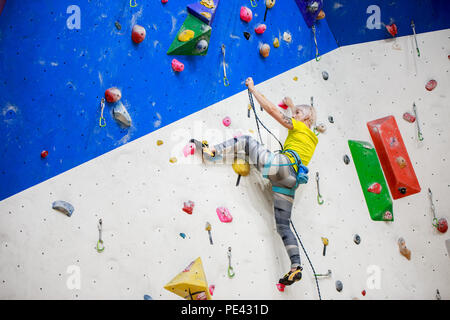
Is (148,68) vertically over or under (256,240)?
over

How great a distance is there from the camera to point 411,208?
3449 millimetres

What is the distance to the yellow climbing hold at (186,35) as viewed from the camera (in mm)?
2740

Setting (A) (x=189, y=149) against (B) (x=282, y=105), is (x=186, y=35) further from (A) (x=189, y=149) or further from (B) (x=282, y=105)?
(B) (x=282, y=105)

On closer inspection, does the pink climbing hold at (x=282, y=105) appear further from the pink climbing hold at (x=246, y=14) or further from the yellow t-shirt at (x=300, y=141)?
the pink climbing hold at (x=246, y=14)

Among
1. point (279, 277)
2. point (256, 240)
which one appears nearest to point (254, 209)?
point (256, 240)

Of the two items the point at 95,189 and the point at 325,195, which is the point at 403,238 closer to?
the point at 325,195

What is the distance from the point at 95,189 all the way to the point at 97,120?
0.38m

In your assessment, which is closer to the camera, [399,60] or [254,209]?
[254,209]

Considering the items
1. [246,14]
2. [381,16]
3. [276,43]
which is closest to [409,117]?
[381,16]

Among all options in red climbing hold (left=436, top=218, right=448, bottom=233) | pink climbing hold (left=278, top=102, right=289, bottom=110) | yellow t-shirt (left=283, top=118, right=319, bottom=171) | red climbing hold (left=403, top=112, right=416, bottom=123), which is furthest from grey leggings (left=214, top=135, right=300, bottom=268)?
red climbing hold (left=436, top=218, right=448, bottom=233)

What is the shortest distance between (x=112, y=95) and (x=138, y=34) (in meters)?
0.40

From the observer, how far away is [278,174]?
267 cm

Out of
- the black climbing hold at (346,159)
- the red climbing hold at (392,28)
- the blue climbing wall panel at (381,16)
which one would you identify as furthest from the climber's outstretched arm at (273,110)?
the red climbing hold at (392,28)

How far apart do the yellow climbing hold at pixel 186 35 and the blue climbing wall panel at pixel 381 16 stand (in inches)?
49.4
